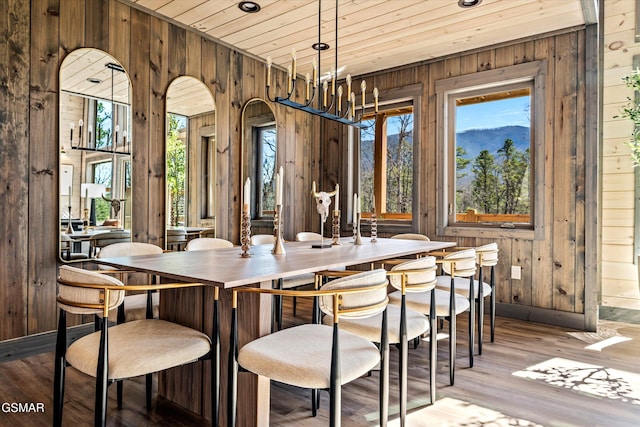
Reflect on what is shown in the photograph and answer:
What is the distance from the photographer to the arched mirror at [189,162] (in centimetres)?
347

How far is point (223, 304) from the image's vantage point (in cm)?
185

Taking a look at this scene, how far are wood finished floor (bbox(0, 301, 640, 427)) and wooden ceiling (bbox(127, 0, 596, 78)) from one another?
2614 mm

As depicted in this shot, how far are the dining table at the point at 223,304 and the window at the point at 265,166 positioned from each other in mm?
2192

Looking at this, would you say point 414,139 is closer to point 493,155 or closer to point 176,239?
point 493,155

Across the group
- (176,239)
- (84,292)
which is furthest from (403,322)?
(176,239)

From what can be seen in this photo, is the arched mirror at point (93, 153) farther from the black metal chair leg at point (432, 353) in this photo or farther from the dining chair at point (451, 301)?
the black metal chair leg at point (432, 353)

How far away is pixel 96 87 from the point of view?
2984 mm

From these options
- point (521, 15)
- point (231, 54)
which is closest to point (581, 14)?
point (521, 15)

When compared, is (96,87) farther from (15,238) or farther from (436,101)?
(436,101)

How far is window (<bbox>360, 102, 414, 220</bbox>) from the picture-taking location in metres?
4.59

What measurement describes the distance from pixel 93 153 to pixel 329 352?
8.03 ft

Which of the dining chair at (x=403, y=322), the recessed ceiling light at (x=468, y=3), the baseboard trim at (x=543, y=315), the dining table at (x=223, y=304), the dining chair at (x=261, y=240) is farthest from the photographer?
the baseboard trim at (x=543, y=315)

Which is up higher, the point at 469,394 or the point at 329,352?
the point at 329,352

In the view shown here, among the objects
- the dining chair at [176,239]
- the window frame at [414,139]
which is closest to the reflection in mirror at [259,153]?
the dining chair at [176,239]
